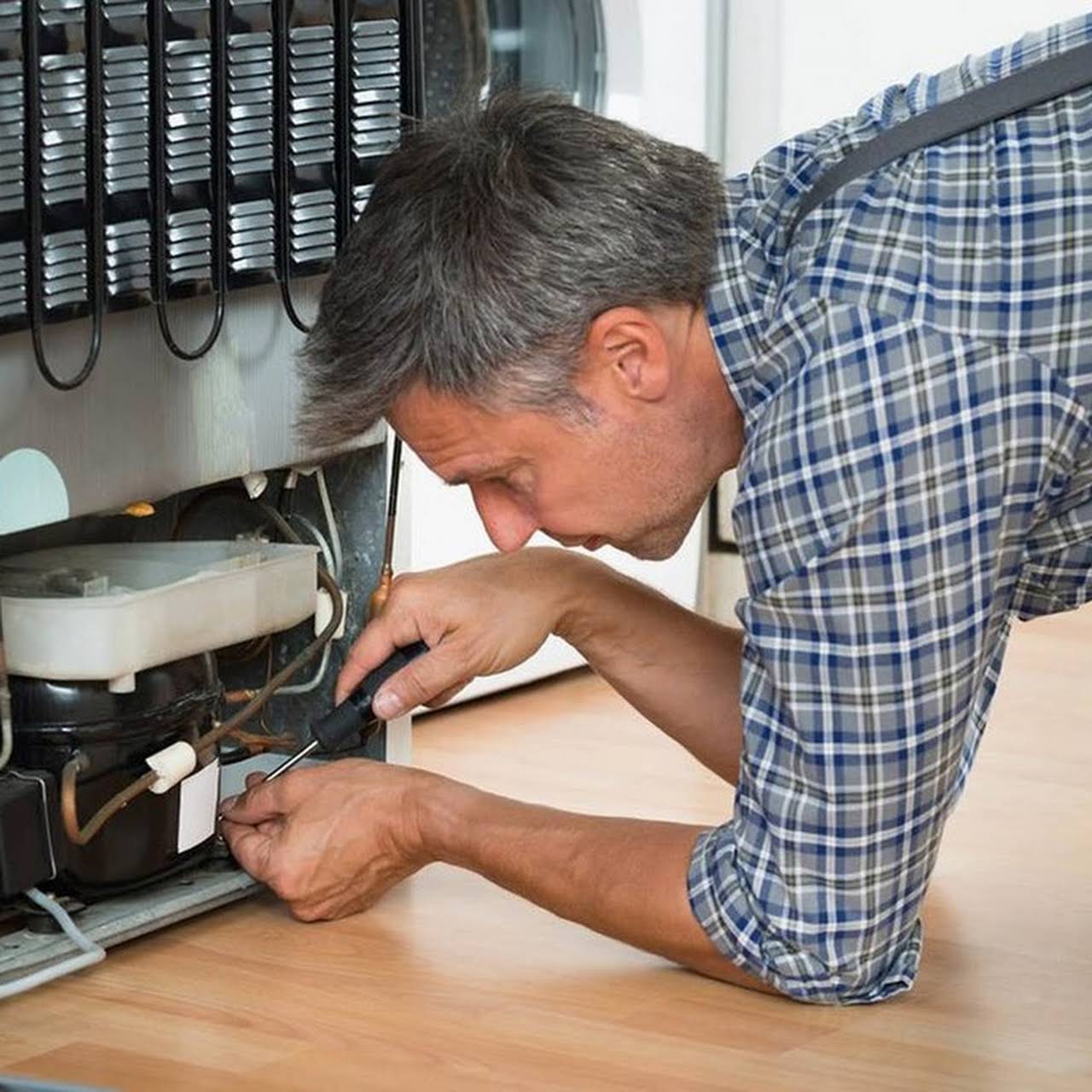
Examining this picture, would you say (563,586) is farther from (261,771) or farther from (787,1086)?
(787,1086)

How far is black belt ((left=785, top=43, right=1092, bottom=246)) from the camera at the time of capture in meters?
1.41

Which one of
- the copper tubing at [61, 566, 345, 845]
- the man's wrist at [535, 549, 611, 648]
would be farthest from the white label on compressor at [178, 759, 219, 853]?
the man's wrist at [535, 549, 611, 648]

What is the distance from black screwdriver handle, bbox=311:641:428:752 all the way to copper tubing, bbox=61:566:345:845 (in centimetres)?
5

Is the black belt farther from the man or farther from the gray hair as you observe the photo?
the gray hair

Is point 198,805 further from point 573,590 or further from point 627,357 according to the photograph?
point 627,357

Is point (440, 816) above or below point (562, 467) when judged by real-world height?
below

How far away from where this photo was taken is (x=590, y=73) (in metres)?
2.56

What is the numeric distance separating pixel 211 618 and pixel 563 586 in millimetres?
290

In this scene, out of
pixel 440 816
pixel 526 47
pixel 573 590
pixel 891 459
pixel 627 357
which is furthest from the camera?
pixel 526 47

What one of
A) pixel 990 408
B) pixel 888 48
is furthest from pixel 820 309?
pixel 888 48

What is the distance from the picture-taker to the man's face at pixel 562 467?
1480 mm

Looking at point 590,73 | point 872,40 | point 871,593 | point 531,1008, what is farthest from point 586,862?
point 872,40

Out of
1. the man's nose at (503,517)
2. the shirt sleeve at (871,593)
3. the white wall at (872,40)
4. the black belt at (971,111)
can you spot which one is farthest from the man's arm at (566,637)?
the white wall at (872,40)

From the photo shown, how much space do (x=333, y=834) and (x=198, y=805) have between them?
4.0 inches
